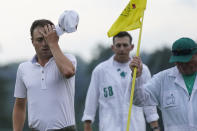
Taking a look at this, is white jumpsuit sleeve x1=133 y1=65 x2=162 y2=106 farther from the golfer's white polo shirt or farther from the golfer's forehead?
the golfer's forehead

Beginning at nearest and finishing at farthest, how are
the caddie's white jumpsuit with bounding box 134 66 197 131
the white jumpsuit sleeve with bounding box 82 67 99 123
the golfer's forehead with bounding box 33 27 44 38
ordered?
the caddie's white jumpsuit with bounding box 134 66 197 131
the golfer's forehead with bounding box 33 27 44 38
the white jumpsuit sleeve with bounding box 82 67 99 123

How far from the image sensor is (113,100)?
34.5 ft

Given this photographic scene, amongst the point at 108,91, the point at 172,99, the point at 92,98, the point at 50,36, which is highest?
the point at 50,36

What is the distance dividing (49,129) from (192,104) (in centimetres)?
149

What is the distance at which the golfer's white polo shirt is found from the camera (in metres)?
7.61

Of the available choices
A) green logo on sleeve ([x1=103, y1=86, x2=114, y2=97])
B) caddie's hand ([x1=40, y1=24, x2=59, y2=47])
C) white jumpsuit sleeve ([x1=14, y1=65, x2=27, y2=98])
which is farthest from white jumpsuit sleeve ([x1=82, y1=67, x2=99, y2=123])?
caddie's hand ([x1=40, y1=24, x2=59, y2=47])

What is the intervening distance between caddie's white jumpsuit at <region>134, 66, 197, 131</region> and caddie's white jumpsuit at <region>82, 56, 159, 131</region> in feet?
7.84

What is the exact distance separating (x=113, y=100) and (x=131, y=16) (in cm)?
280

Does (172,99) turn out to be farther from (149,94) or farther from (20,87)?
(20,87)

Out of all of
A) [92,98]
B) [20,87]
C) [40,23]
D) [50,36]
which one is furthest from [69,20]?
[92,98]

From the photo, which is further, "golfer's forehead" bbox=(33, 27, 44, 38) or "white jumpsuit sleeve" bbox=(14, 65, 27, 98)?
"white jumpsuit sleeve" bbox=(14, 65, 27, 98)

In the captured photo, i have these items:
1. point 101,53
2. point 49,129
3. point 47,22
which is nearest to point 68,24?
point 47,22

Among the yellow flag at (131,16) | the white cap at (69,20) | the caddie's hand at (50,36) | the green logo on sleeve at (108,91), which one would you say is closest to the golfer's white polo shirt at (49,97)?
the caddie's hand at (50,36)

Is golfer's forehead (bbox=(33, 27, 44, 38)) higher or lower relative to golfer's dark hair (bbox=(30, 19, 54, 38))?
lower
